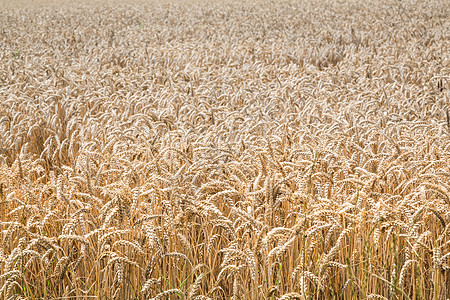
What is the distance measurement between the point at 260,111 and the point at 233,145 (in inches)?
39.8

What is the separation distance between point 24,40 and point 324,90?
8543 millimetres

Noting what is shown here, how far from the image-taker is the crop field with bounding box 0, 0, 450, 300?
1877 millimetres

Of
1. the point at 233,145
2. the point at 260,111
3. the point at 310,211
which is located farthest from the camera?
the point at 260,111

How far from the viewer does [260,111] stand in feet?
14.8

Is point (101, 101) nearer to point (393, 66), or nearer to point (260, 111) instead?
point (260, 111)

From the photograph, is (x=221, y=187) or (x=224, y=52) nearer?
(x=221, y=187)

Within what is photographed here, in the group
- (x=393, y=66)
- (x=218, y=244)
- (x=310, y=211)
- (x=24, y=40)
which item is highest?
(x=24, y=40)

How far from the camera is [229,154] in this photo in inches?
105

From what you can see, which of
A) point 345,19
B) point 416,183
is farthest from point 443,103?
point 345,19

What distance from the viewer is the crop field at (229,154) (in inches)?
73.9

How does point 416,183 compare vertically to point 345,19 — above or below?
below

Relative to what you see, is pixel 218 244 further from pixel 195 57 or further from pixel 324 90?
pixel 195 57

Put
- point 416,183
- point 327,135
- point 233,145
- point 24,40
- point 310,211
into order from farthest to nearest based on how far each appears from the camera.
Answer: point 24,40
point 233,145
point 327,135
point 416,183
point 310,211

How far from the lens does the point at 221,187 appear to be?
2.25 meters
